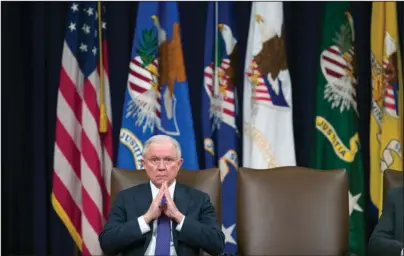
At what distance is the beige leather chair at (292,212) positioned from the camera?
3.63 meters

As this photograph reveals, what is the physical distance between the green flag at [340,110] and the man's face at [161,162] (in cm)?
183

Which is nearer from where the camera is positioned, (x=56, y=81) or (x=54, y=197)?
(x=54, y=197)

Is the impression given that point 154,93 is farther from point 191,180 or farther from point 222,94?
point 191,180

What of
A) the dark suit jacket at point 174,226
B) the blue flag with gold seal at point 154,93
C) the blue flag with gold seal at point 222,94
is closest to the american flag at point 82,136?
the blue flag with gold seal at point 154,93

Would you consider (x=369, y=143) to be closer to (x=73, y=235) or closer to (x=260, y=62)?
(x=260, y=62)

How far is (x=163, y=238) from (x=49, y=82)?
2.50m

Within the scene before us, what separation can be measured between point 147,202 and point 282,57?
77.0 inches

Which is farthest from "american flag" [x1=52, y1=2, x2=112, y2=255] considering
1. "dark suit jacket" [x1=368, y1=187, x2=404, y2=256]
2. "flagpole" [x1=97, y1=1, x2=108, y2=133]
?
"dark suit jacket" [x1=368, y1=187, x2=404, y2=256]

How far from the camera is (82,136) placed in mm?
5141

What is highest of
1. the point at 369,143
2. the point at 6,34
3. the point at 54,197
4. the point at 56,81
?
the point at 6,34

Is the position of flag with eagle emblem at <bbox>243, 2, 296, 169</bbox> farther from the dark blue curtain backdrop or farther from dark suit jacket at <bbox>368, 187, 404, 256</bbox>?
dark suit jacket at <bbox>368, 187, 404, 256</bbox>

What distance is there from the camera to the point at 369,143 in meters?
5.38

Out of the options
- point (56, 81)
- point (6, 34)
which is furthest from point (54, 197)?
point (6, 34)

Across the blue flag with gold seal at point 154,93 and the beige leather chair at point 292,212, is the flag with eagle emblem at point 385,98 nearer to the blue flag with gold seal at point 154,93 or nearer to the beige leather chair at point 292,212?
the blue flag with gold seal at point 154,93
